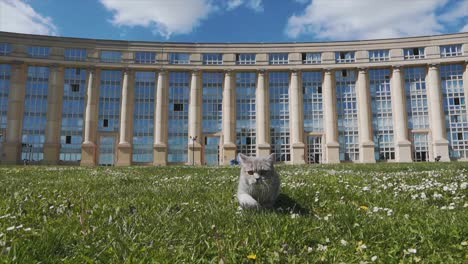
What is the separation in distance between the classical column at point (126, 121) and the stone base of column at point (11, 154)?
810 inches

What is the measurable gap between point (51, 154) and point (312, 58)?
63.6m

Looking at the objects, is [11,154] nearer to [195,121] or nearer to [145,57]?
[145,57]

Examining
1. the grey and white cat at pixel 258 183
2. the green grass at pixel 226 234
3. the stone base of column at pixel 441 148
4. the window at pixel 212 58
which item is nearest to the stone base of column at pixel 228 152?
the window at pixel 212 58

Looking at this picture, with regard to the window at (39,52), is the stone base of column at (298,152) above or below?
below

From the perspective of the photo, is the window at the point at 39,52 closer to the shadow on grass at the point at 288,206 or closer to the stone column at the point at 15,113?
the stone column at the point at 15,113

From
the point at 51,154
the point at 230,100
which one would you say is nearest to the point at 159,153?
the point at 230,100

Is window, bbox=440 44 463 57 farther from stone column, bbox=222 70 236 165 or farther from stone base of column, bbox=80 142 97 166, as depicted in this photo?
stone base of column, bbox=80 142 97 166

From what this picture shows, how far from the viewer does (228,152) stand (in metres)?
76.0

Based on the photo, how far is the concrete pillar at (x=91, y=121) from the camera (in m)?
73.1

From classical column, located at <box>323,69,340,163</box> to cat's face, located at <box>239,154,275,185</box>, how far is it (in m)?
71.6

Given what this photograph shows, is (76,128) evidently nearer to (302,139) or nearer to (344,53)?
(302,139)

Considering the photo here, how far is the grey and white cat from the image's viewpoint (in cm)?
595

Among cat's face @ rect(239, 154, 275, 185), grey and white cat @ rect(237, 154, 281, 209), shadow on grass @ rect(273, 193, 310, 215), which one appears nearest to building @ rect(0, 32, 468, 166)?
shadow on grass @ rect(273, 193, 310, 215)

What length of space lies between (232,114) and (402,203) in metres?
71.0
